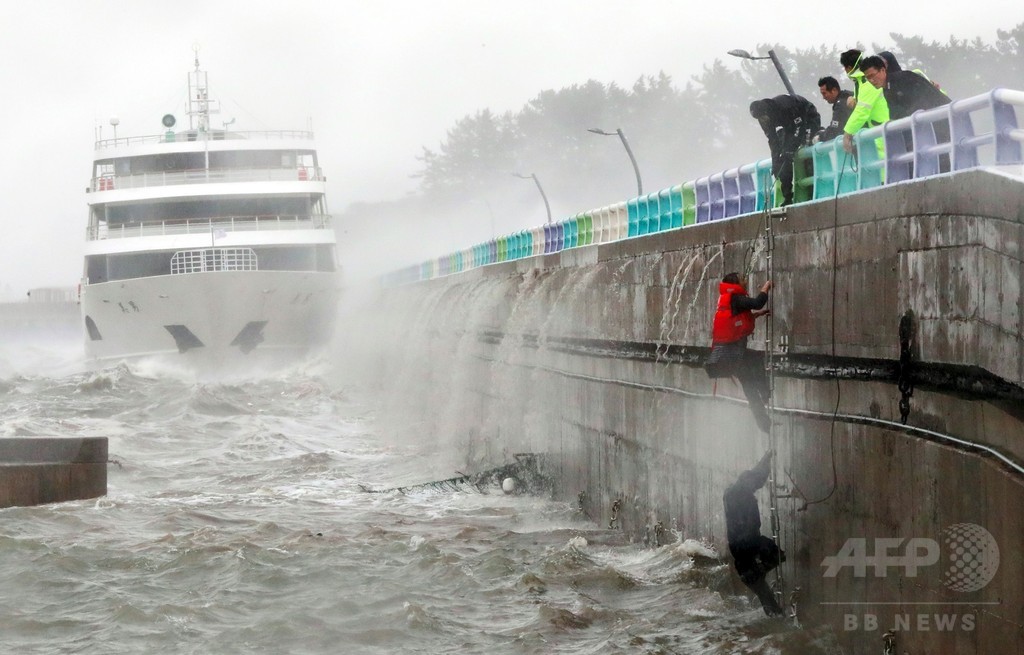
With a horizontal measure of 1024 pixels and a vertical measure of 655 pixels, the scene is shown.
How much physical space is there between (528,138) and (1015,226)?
10365 cm

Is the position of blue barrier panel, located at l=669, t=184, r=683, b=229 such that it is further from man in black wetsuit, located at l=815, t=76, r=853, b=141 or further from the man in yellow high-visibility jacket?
the man in yellow high-visibility jacket

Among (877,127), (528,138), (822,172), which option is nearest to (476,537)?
(822,172)

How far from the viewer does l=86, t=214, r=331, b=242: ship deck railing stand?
45.8 m

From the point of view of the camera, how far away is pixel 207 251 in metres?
44.9

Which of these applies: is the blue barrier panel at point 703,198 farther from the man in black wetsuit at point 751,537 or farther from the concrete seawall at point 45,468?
the concrete seawall at point 45,468

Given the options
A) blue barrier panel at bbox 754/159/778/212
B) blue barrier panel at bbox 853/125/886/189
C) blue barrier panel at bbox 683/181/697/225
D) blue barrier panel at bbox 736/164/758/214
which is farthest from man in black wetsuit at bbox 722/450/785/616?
blue barrier panel at bbox 683/181/697/225

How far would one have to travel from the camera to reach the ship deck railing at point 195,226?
150 ft

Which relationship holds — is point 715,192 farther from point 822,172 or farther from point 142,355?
point 142,355

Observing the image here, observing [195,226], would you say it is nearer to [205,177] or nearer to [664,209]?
[205,177]

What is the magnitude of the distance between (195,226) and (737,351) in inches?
1403

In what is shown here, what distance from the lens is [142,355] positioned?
4678 centimetres

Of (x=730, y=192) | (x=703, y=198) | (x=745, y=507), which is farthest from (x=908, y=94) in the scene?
(x=703, y=198)

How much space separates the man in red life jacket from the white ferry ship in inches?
→ 1304

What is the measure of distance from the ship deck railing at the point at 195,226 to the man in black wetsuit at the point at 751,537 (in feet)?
114
